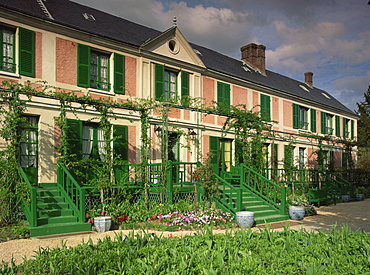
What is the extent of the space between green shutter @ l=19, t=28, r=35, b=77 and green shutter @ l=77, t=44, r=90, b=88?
4.78 ft

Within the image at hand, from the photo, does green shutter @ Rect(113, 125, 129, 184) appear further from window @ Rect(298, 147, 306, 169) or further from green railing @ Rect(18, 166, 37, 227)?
window @ Rect(298, 147, 306, 169)

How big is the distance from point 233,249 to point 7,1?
9709 millimetres

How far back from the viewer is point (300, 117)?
21391 mm

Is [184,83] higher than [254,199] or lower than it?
higher

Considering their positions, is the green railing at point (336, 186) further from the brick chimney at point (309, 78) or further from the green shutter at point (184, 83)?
the brick chimney at point (309, 78)

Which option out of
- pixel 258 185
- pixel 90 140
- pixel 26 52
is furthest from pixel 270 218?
pixel 26 52

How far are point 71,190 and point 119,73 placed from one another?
4786 mm

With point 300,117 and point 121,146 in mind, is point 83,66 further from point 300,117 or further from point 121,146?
point 300,117

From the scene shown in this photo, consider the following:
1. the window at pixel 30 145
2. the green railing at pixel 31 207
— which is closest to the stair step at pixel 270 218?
the green railing at pixel 31 207

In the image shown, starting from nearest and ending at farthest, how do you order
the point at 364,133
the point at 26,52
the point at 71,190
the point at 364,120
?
the point at 71,190, the point at 26,52, the point at 364,133, the point at 364,120

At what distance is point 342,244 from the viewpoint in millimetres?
4867

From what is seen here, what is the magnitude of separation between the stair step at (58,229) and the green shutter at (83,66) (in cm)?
490

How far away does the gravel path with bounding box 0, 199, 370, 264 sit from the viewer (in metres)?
6.05

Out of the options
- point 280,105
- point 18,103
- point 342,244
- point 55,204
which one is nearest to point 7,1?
point 18,103
